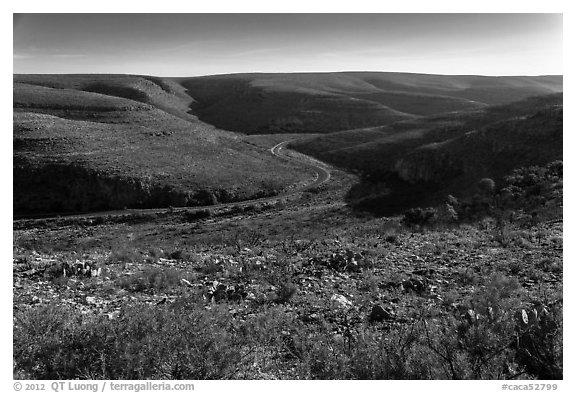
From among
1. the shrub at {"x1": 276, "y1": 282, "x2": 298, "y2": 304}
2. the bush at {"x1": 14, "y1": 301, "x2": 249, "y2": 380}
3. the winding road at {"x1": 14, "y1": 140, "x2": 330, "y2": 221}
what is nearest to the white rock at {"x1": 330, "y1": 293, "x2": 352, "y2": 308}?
the shrub at {"x1": 276, "y1": 282, "x2": 298, "y2": 304}

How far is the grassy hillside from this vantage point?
3391cm

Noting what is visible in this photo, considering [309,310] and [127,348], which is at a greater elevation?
[127,348]

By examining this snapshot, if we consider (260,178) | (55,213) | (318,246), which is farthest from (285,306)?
(260,178)

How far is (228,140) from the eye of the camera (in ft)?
189

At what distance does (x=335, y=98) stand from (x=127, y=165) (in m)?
69.7

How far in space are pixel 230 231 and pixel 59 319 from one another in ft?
63.5

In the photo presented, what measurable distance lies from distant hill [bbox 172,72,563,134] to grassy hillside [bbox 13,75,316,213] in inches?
1142

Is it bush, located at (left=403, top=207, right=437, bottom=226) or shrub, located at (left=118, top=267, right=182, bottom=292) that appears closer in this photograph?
shrub, located at (left=118, top=267, right=182, bottom=292)

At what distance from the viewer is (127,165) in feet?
127

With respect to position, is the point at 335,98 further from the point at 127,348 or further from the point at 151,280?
the point at 127,348

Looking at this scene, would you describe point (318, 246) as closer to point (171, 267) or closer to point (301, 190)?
point (171, 267)

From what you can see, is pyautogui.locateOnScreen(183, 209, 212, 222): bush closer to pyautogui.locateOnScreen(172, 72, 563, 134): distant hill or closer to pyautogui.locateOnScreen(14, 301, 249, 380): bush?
pyautogui.locateOnScreen(14, 301, 249, 380): bush

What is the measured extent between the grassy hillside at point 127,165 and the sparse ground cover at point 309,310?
24.2m

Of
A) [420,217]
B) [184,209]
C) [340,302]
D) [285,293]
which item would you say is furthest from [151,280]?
[184,209]
